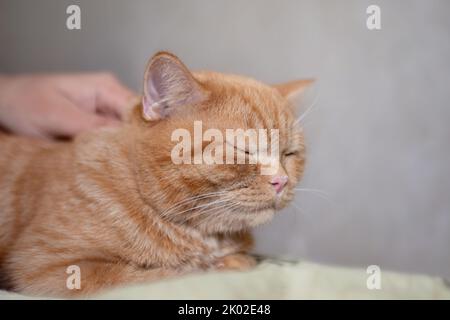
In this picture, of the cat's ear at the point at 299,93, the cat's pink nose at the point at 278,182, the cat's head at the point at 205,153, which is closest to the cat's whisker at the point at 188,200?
the cat's head at the point at 205,153

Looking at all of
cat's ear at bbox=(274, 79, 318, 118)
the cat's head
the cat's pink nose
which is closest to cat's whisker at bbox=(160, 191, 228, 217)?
the cat's head

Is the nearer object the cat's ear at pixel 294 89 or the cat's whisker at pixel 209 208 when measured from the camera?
the cat's whisker at pixel 209 208

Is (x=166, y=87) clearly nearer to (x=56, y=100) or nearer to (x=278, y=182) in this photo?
(x=278, y=182)

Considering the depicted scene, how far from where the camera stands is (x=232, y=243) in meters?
1.09

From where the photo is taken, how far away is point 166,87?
Answer: 0.91 meters

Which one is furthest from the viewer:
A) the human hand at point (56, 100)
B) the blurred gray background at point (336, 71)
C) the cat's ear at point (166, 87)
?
the human hand at point (56, 100)

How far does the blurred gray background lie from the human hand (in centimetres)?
7

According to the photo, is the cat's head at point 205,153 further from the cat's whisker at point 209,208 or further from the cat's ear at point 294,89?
the cat's ear at point 294,89

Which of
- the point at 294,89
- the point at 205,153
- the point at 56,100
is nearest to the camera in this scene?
the point at 205,153

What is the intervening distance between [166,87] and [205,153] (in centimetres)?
15

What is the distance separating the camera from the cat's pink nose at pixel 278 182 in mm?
920

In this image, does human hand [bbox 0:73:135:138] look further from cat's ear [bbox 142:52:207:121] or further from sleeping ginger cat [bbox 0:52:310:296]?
cat's ear [bbox 142:52:207:121]

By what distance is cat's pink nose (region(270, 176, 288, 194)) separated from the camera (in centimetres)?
92

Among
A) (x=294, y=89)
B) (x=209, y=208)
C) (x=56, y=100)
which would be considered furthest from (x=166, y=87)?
(x=56, y=100)
